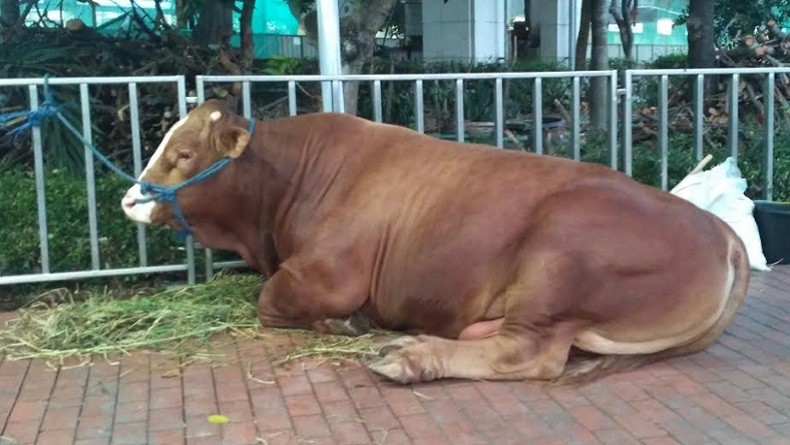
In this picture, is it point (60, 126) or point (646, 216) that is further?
point (60, 126)

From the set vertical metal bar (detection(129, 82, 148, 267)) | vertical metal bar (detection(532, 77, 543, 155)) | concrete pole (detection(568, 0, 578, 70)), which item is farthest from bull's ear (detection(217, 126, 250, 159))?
concrete pole (detection(568, 0, 578, 70))

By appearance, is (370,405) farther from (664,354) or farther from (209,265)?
(209,265)

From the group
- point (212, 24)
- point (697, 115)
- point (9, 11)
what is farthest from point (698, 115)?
point (9, 11)

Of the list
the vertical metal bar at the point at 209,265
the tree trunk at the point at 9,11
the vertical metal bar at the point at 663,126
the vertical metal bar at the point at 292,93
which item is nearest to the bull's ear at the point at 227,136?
the vertical metal bar at the point at 292,93

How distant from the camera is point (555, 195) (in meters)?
4.95

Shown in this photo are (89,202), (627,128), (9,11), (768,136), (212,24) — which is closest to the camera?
(89,202)

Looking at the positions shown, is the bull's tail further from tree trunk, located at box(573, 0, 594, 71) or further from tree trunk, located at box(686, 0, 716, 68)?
tree trunk, located at box(573, 0, 594, 71)

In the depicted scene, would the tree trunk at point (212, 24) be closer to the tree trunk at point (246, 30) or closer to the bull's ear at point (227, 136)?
the tree trunk at point (246, 30)

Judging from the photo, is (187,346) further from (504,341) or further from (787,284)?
(787,284)

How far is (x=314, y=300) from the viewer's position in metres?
5.30

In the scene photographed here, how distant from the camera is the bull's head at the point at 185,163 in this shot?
17.9 feet

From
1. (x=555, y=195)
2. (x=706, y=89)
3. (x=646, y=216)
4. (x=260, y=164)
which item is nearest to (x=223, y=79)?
(x=260, y=164)

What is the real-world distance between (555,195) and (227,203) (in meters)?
1.85

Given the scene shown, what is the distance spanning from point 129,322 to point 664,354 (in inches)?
116
